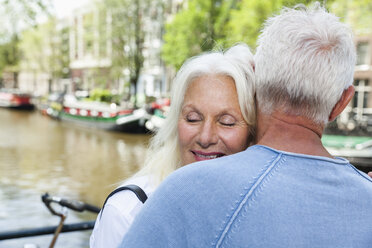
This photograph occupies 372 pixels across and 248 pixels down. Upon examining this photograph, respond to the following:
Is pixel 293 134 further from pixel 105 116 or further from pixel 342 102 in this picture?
pixel 105 116

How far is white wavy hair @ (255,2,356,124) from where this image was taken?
36.0 inches

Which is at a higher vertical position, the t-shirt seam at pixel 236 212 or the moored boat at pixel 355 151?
the t-shirt seam at pixel 236 212

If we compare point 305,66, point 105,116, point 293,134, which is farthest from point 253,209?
point 105,116

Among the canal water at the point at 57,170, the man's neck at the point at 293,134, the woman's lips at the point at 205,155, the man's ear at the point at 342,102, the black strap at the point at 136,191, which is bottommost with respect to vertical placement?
the canal water at the point at 57,170

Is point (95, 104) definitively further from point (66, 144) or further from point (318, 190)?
point (318, 190)

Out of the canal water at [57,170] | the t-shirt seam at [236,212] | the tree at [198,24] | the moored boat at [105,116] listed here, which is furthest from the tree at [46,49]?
the t-shirt seam at [236,212]

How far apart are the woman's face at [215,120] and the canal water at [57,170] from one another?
1933 millimetres

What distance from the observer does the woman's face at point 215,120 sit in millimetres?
1499

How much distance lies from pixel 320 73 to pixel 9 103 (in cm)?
3386

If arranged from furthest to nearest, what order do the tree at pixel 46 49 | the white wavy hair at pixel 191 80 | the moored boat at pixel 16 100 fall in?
the tree at pixel 46 49 → the moored boat at pixel 16 100 → the white wavy hair at pixel 191 80

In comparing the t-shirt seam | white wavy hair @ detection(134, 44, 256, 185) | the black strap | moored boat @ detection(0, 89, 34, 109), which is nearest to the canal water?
white wavy hair @ detection(134, 44, 256, 185)

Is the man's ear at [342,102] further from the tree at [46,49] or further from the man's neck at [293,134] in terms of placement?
the tree at [46,49]

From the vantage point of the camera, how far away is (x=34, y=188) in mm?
8555

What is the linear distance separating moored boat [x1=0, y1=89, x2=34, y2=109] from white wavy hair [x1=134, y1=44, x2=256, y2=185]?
105 feet
